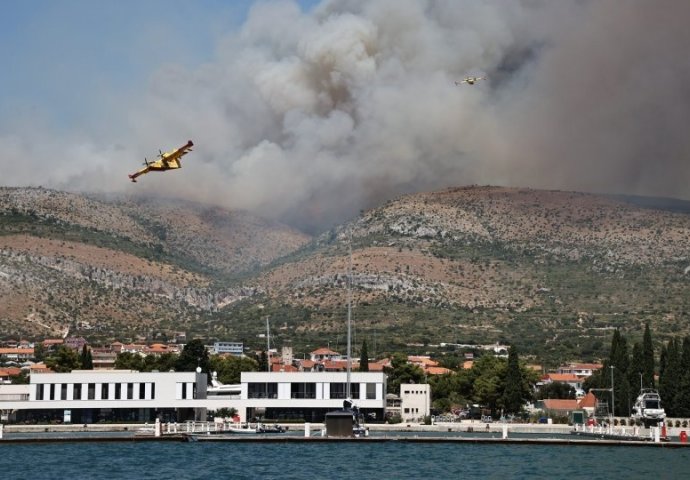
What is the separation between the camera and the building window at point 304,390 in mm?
120750

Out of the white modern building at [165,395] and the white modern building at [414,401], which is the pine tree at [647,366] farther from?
the white modern building at [165,395]

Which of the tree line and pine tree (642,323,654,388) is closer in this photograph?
the tree line

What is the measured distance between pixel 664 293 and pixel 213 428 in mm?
98670

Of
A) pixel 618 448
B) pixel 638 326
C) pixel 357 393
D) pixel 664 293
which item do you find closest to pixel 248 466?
pixel 618 448

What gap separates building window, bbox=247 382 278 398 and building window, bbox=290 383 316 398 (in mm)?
1879

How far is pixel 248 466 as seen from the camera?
72.6m

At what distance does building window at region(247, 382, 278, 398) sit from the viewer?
12196cm

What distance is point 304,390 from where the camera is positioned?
4756 inches

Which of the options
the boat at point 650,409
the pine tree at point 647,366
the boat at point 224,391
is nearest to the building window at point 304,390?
the boat at point 224,391

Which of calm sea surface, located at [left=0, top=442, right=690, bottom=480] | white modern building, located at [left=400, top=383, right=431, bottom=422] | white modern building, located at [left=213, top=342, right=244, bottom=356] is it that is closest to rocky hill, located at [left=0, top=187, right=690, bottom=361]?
white modern building, located at [left=213, top=342, right=244, bottom=356]

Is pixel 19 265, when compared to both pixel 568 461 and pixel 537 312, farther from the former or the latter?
pixel 568 461

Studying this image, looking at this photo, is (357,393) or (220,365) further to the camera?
(220,365)

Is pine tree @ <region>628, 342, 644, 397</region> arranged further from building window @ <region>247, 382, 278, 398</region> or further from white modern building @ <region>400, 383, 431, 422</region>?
building window @ <region>247, 382, 278, 398</region>

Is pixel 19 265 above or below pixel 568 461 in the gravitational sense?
above
